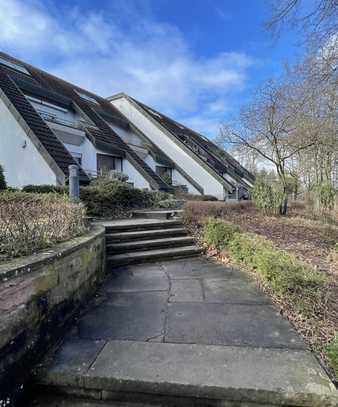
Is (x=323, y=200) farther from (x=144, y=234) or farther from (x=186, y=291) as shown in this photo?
(x=186, y=291)

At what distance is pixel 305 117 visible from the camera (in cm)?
1066

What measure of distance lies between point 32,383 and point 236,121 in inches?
471

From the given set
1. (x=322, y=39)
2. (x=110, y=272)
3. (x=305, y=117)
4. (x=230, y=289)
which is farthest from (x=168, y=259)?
(x=305, y=117)

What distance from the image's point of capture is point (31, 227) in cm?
307

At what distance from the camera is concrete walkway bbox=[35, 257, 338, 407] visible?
2.03 metres

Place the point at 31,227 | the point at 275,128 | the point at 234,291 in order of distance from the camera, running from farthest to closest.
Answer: the point at 275,128
the point at 234,291
the point at 31,227

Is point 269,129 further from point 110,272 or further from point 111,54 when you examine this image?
point 110,272

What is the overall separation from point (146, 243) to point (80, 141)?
9051mm

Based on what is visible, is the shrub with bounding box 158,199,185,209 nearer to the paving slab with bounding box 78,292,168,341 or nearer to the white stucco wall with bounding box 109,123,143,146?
the paving slab with bounding box 78,292,168,341

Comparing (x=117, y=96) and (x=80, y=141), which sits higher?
(x=117, y=96)

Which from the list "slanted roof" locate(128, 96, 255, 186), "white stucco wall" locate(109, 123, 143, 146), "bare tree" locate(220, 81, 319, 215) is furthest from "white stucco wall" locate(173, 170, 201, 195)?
"bare tree" locate(220, 81, 319, 215)

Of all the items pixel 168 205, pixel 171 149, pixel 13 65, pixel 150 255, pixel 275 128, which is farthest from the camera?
pixel 171 149

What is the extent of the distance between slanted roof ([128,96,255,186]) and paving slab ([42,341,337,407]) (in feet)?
57.8

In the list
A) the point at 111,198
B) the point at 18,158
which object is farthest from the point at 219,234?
the point at 18,158
